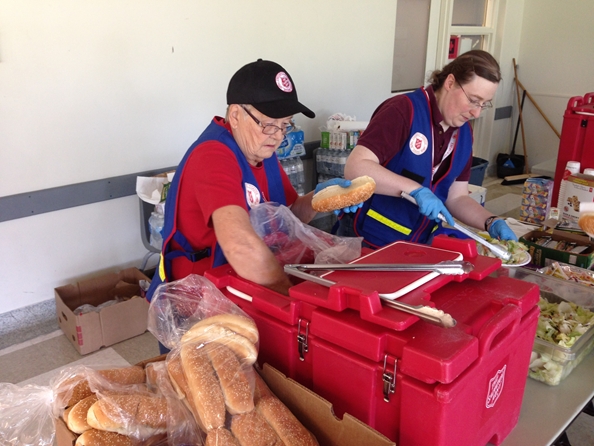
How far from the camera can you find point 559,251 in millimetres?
1783

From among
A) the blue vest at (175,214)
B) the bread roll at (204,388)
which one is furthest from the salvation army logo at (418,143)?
the bread roll at (204,388)

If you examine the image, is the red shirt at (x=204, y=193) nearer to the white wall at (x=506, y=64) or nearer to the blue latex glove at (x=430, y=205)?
the blue latex glove at (x=430, y=205)

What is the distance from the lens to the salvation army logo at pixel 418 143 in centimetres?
182

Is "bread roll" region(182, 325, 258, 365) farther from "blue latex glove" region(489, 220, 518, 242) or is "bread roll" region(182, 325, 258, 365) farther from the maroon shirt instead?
"blue latex glove" region(489, 220, 518, 242)

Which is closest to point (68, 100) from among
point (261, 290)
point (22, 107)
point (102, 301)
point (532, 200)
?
point (22, 107)

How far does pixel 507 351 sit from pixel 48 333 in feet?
8.50

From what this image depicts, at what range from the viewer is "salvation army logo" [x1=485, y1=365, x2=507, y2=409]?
93cm

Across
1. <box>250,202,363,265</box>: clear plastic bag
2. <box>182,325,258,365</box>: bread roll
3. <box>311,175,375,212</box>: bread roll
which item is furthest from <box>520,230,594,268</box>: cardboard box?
<box>182,325,258,365</box>: bread roll

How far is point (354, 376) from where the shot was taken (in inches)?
35.8

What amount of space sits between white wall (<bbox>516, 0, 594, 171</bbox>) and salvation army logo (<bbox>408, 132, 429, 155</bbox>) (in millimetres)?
4840

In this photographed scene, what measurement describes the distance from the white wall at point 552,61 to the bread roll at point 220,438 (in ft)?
20.0

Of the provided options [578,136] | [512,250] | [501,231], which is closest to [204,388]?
[512,250]

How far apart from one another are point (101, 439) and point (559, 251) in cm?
159

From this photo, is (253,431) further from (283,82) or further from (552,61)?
(552,61)
